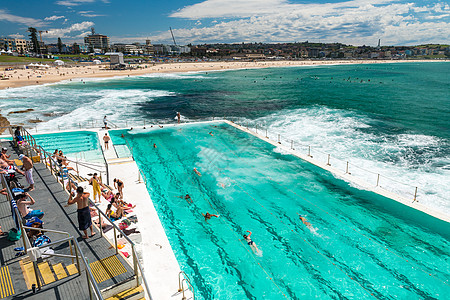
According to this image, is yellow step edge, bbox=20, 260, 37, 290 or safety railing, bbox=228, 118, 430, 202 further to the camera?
safety railing, bbox=228, 118, 430, 202

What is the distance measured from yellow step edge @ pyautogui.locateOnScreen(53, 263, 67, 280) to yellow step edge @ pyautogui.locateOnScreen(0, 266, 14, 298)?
2.92ft

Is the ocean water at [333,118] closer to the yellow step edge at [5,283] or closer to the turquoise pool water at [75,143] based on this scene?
the turquoise pool water at [75,143]

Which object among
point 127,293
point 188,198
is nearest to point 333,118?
point 188,198

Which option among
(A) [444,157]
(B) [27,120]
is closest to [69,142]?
(B) [27,120]

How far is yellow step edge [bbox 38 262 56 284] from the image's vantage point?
6.71m

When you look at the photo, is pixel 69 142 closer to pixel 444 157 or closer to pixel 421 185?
pixel 421 185

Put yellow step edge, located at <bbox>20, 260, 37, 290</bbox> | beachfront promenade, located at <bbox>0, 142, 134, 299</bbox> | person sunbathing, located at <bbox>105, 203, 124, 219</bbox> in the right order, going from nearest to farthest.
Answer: beachfront promenade, located at <bbox>0, 142, 134, 299</bbox>, yellow step edge, located at <bbox>20, 260, 37, 290</bbox>, person sunbathing, located at <bbox>105, 203, 124, 219</bbox>

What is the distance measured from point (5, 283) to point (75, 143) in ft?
68.4

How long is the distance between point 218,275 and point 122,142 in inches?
741

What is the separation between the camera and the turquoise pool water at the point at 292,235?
10281 millimetres

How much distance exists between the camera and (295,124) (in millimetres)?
34062

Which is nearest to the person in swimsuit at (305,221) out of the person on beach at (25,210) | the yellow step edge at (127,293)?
the yellow step edge at (127,293)

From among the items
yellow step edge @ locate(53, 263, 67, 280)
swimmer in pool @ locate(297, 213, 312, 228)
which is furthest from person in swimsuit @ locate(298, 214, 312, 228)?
yellow step edge @ locate(53, 263, 67, 280)

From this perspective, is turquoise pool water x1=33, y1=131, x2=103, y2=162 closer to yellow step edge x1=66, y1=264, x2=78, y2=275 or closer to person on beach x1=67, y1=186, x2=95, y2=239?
person on beach x1=67, y1=186, x2=95, y2=239
